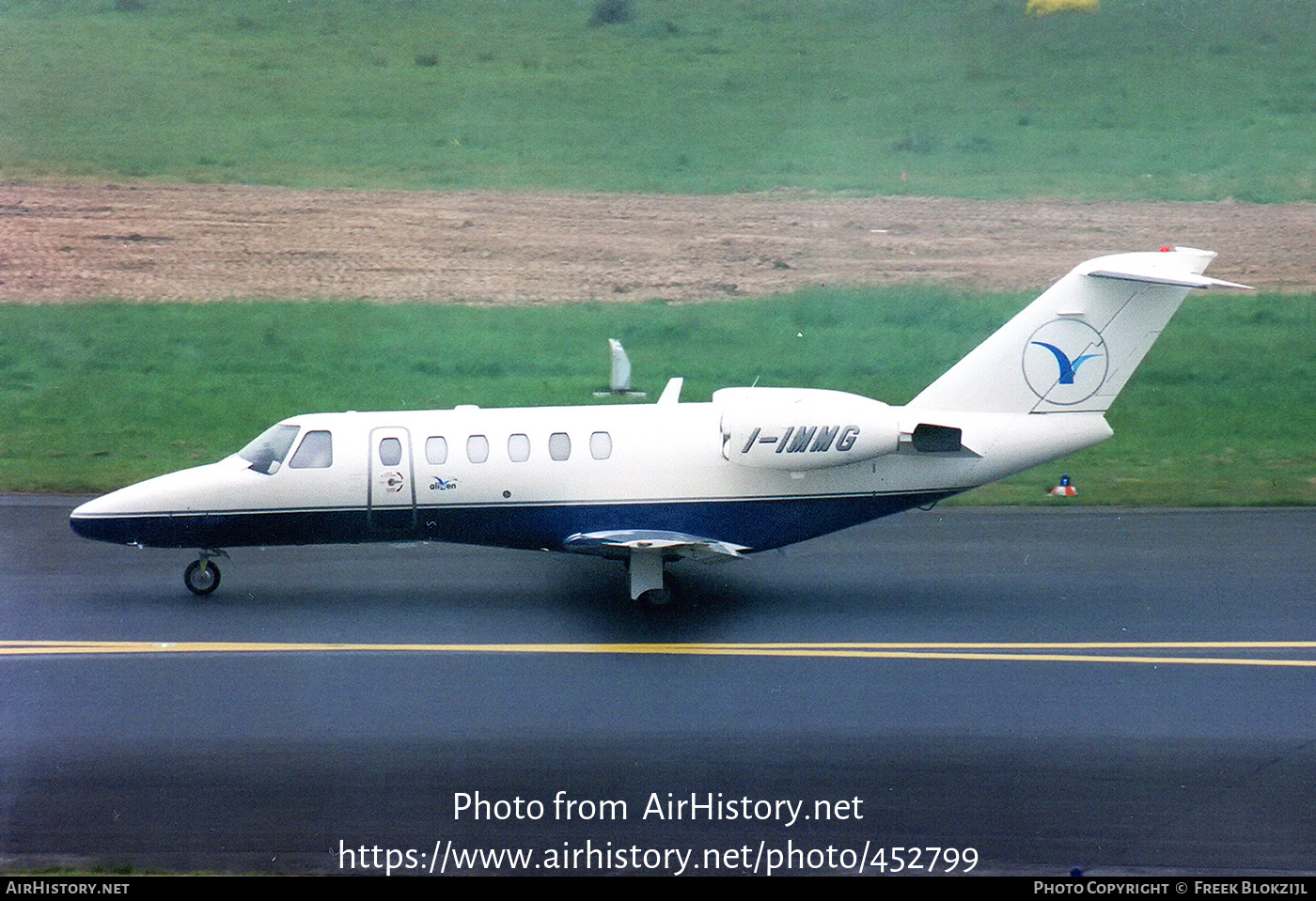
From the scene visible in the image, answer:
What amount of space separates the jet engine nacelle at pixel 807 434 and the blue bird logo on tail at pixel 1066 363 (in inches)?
77.2

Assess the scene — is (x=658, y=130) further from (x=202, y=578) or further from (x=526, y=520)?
(x=202, y=578)

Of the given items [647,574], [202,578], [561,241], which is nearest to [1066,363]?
[647,574]

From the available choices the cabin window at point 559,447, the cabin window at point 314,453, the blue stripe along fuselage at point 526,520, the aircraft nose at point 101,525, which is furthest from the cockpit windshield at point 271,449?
the cabin window at point 559,447

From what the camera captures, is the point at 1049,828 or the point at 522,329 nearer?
the point at 1049,828

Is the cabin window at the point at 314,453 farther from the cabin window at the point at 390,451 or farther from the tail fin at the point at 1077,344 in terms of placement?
the tail fin at the point at 1077,344

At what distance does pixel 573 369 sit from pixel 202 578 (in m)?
11.5

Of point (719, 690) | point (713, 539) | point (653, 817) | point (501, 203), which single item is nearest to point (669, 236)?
point (501, 203)

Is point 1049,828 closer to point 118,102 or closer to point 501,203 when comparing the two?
point 501,203

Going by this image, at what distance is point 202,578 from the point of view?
16.0 m

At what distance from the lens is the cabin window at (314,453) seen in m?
15.5

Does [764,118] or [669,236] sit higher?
[764,118]

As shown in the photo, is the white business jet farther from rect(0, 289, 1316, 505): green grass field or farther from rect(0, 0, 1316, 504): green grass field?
rect(0, 0, 1316, 504): green grass field

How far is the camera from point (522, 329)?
28656 mm
